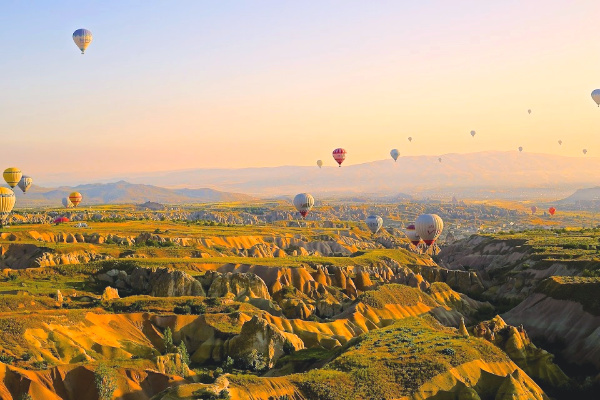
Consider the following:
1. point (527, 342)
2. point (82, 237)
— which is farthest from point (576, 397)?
point (82, 237)

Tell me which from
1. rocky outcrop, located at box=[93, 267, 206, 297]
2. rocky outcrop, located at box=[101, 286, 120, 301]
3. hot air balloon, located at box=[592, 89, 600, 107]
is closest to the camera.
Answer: rocky outcrop, located at box=[101, 286, 120, 301]

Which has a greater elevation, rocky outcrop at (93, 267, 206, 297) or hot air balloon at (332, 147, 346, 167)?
→ hot air balloon at (332, 147, 346, 167)

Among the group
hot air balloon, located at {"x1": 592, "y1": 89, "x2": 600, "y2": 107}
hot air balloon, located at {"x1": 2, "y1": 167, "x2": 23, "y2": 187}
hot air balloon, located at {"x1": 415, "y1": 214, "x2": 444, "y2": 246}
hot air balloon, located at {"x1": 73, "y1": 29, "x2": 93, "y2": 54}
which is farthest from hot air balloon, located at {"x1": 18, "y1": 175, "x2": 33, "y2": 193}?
hot air balloon, located at {"x1": 592, "y1": 89, "x2": 600, "y2": 107}

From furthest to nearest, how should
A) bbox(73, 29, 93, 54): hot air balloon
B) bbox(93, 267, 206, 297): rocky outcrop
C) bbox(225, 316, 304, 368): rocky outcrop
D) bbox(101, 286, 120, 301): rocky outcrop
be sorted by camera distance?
bbox(73, 29, 93, 54): hot air balloon < bbox(93, 267, 206, 297): rocky outcrop < bbox(101, 286, 120, 301): rocky outcrop < bbox(225, 316, 304, 368): rocky outcrop

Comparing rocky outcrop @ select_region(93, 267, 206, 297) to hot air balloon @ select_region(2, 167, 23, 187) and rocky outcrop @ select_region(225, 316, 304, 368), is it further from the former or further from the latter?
hot air balloon @ select_region(2, 167, 23, 187)

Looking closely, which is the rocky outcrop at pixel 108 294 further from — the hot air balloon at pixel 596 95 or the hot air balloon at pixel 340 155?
the hot air balloon at pixel 596 95

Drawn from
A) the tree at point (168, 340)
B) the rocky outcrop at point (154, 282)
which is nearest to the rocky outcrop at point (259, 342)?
the tree at point (168, 340)

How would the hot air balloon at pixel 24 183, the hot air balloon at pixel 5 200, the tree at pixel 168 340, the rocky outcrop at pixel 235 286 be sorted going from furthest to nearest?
1. the hot air balloon at pixel 24 183
2. the hot air balloon at pixel 5 200
3. the rocky outcrop at pixel 235 286
4. the tree at pixel 168 340
